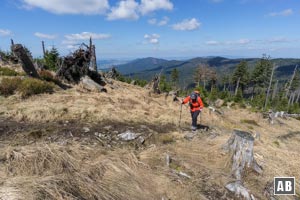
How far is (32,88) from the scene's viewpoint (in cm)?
1095

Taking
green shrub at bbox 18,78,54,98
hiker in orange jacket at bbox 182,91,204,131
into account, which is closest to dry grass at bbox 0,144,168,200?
hiker in orange jacket at bbox 182,91,204,131

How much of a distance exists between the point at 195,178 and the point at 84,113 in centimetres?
560

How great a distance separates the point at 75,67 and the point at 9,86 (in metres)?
4.65

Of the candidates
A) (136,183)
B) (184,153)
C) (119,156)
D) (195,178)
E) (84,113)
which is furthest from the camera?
(84,113)

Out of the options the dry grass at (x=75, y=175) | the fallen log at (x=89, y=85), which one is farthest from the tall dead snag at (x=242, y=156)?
the fallen log at (x=89, y=85)

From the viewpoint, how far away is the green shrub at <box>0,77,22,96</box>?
→ 1046 cm

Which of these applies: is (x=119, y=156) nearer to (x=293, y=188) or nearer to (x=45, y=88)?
(x=293, y=188)

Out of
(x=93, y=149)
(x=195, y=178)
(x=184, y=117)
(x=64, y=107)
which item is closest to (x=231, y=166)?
(x=195, y=178)

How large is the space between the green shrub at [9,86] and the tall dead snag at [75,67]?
3561 millimetres

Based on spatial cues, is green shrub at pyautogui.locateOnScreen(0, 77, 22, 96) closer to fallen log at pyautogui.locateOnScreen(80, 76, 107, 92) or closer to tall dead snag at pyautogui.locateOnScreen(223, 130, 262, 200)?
fallen log at pyautogui.locateOnScreen(80, 76, 107, 92)

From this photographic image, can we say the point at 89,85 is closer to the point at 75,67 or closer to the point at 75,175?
A: the point at 75,67

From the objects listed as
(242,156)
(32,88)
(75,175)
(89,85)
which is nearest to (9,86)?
(32,88)

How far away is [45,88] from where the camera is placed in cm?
1155

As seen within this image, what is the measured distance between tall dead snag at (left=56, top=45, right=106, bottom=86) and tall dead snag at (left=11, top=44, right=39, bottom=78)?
1.82 meters
